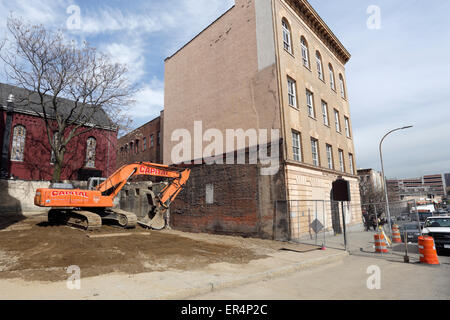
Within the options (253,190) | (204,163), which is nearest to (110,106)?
(204,163)

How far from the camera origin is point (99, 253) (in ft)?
29.0

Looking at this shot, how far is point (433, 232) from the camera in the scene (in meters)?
11.8

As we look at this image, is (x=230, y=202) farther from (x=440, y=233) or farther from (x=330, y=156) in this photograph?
(x=440, y=233)

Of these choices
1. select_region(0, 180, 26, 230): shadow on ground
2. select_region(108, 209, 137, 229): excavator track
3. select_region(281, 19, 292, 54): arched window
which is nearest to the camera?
select_region(108, 209, 137, 229): excavator track

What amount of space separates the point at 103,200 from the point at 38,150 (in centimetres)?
1596

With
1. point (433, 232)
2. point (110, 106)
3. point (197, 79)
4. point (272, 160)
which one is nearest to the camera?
point (433, 232)

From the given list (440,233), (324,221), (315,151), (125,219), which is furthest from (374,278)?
(315,151)

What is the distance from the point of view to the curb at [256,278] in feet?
18.3

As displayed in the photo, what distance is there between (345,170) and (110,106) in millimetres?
22019

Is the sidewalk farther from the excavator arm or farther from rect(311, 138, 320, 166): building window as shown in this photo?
rect(311, 138, 320, 166): building window

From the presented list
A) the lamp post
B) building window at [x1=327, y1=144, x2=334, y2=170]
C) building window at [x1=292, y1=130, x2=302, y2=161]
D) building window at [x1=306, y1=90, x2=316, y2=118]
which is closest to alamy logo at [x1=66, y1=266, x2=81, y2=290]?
building window at [x1=292, y1=130, x2=302, y2=161]

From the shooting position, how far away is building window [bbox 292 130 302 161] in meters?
17.0
